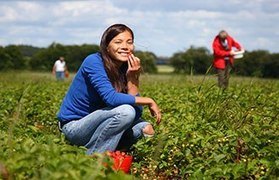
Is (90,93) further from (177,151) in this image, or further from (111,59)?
(177,151)

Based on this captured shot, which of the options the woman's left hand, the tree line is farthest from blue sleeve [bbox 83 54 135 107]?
the tree line

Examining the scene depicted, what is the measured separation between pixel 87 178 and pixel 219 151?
5.88 feet

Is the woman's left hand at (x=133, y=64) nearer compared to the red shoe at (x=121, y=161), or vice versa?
the red shoe at (x=121, y=161)

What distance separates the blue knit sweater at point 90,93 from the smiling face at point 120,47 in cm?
12

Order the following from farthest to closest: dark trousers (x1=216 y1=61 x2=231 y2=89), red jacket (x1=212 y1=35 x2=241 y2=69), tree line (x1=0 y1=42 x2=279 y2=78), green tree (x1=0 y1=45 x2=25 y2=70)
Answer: tree line (x1=0 y1=42 x2=279 y2=78) < green tree (x1=0 y1=45 x2=25 y2=70) < red jacket (x1=212 y1=35 x2=241 y2=69) < dark trousers (x1=216 y1=61 x2=231 y2=89)

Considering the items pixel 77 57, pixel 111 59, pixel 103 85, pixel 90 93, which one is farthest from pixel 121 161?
pixel 77 57

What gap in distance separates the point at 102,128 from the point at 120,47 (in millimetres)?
688

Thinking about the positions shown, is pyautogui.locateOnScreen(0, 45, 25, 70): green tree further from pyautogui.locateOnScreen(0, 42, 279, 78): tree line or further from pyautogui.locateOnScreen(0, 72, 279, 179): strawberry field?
pyautogui.locateOnScreen(0, 72, 279, 179): strawberry field

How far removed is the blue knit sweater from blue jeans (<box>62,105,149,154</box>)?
0.09m

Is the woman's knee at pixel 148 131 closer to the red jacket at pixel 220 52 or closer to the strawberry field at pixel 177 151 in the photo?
A: the strawberry field at pixel 177 151

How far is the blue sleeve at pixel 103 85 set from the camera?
411 cm

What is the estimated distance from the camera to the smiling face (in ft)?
14.0

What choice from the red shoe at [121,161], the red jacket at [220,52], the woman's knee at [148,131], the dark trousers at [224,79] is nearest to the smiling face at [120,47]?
the woman's knee at [148,131]

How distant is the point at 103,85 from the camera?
4.14 metres
